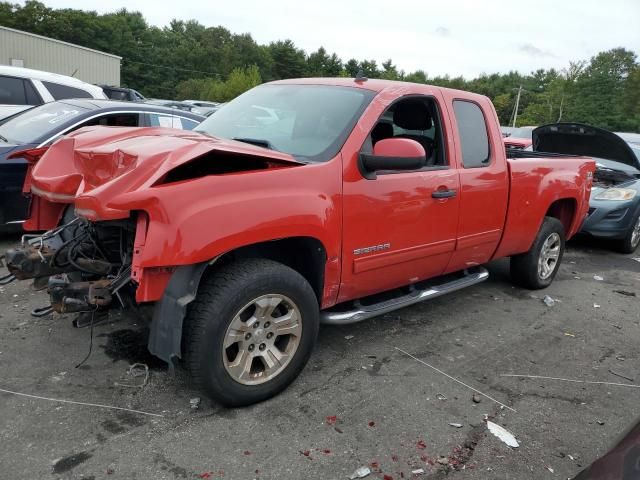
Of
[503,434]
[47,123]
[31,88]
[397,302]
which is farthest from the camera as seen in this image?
[31,88]

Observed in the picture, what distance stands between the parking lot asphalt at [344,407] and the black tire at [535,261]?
844 millimetres

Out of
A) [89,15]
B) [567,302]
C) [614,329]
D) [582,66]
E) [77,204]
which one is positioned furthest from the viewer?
[89,15]

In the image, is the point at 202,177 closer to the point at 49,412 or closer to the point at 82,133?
the point at 82,133

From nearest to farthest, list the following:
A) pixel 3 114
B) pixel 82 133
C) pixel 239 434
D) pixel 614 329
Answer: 1. pixel 239 434
2. pixel 82 133
3. pixel 614 329
4. pixel 3 114

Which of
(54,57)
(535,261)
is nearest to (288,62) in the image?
(54,57)

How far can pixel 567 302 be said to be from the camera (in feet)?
17.7

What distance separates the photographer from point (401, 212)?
358cm

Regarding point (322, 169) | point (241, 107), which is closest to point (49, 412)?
point (322, 169)

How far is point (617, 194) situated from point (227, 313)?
685 cm

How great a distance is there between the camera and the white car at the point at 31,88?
26.2 ft

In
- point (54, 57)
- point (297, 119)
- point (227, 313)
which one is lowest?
point (227, 313)

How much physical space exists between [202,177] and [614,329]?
4.03 metres

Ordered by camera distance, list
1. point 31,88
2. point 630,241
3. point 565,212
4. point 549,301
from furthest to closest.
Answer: point 31,88, point 630,241, point 565,212, point 549,301

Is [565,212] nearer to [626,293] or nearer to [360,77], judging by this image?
[626,293]
